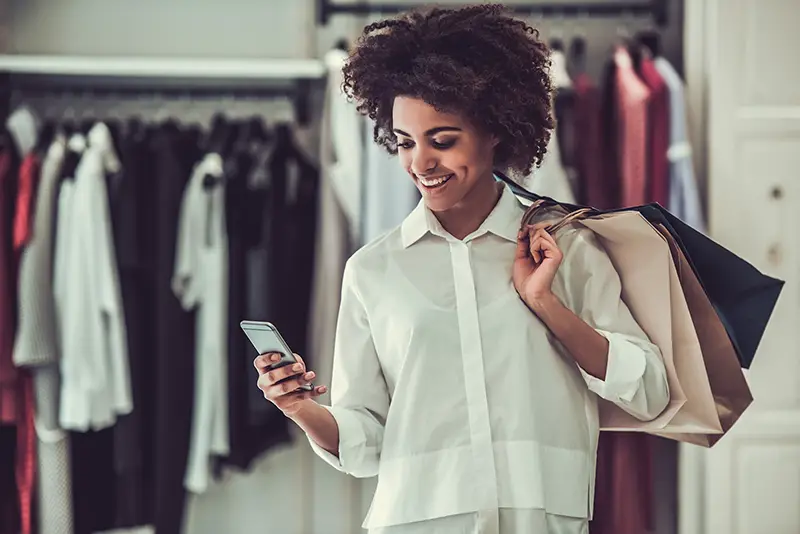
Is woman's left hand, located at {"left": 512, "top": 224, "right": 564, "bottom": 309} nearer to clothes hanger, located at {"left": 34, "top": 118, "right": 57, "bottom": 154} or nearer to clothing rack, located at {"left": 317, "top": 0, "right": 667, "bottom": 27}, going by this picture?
clothing rack, located at {"left": 317, "top": 0, "right": 667, "bottom": 27}

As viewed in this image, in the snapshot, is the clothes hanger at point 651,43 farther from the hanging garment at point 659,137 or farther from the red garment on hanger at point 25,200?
the red garment on hanger at point 25,200

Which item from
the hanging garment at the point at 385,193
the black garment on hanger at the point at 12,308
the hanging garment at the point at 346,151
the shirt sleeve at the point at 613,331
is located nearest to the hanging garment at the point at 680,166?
the hanging garment at the point at 385,193

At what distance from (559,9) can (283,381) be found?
1807mm

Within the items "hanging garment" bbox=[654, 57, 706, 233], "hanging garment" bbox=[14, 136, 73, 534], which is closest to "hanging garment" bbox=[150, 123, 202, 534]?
"hanging garment" bbox=[14, 136, 73, 534]

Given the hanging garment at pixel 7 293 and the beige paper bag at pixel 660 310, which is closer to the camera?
the beige paper bag at pixel 660 310

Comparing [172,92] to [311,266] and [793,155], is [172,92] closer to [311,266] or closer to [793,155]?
[311,266]

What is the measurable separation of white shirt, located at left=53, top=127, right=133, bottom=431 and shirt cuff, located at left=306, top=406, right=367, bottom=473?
4.44ft

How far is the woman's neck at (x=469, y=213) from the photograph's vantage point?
3.76 feet

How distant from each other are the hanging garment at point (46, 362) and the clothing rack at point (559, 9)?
82 centimetres

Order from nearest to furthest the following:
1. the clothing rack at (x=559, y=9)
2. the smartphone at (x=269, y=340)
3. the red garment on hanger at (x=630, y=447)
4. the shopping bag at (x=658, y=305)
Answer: the smartphone at (x=269, y=340)
the shopping bag at (x=658, y=305)
the red garment on hanger at (x=630, y=447)
the clothing rack at (x=559, y=9)

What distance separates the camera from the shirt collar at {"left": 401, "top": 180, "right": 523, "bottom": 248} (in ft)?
3.71

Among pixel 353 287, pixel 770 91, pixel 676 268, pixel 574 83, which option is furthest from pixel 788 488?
pixel 353 287

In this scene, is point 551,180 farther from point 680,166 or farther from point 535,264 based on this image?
point 535,264

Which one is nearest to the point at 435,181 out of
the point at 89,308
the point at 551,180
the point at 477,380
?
the point at 477,380
